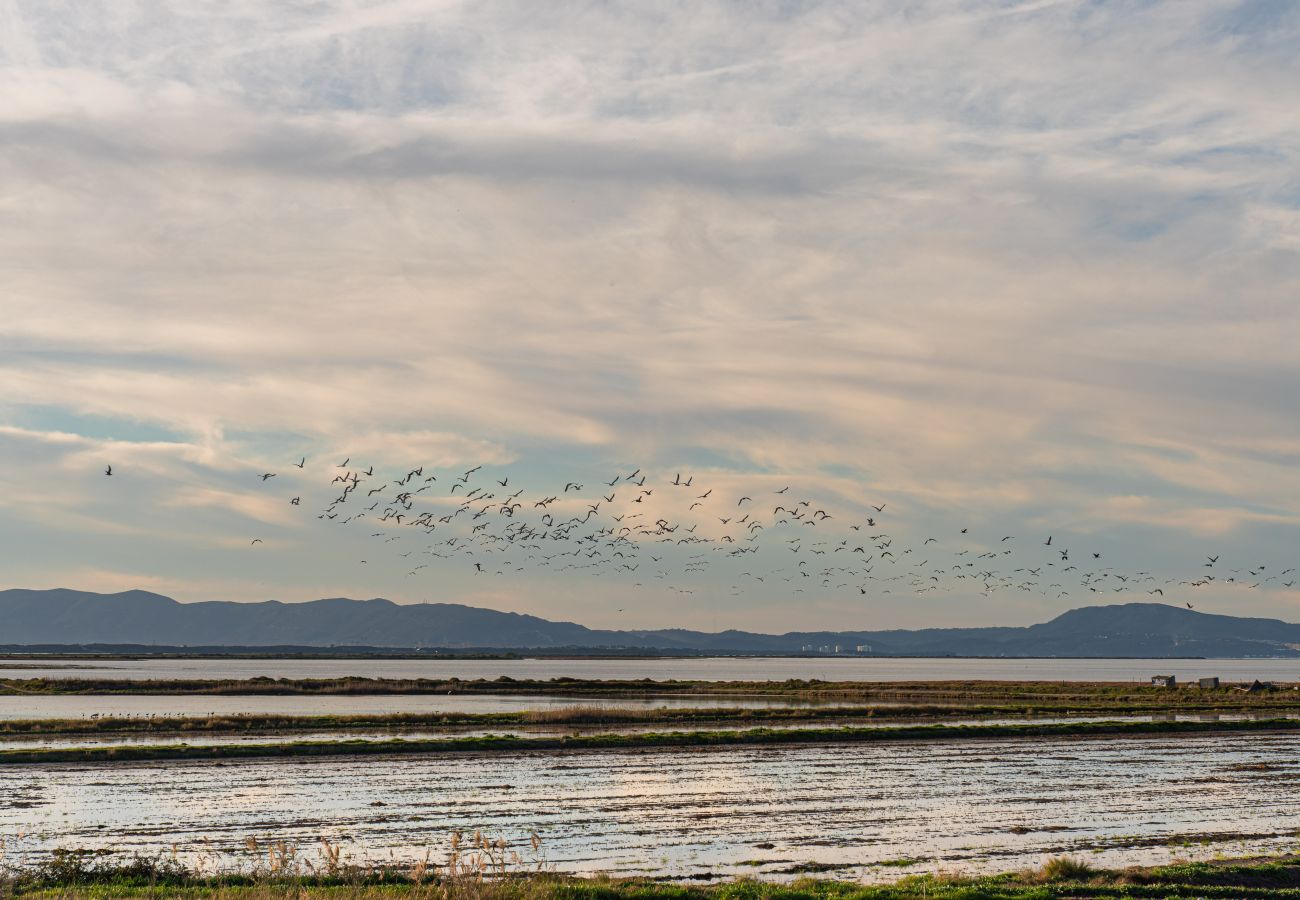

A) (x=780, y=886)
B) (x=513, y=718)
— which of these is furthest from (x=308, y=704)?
(x=780, y=886)

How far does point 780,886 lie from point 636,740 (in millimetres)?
34600

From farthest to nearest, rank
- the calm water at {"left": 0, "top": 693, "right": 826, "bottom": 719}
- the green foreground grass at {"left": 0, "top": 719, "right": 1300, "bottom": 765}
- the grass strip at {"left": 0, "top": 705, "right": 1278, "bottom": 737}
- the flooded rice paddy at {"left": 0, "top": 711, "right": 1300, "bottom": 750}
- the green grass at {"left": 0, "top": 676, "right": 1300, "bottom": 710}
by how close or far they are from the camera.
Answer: the green grass at {"left": 0, "top": 676, "right": 1300, "bottom": 710}, the calm water at {"left": 0, "top": 693, "right": 826, "bottom": 719}, the grass strip at {"left": 0, "top": 705, "right": 1278, "bottom": 737}, the flooded rice paddy at {"left": 0, "top": 711, "right": 1300, "bottom": 750}, the green foreground grass at {"left": 0, "top": 719, "right": 1300, "bottom": 765}

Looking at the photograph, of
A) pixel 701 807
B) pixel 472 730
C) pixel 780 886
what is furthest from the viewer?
pixel 472 730

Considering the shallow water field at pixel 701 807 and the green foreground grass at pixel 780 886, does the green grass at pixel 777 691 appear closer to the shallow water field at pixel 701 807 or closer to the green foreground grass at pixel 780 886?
the shallow water field at pixel 701 807

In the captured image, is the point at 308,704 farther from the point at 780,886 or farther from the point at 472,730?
the point at 780,886

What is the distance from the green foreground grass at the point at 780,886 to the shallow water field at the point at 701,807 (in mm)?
2334

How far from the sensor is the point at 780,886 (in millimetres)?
19734

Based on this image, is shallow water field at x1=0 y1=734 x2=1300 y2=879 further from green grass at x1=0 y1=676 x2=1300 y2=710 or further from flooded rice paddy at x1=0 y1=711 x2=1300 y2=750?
green grass at x1=0 y1=676 x2=1300 y2=710

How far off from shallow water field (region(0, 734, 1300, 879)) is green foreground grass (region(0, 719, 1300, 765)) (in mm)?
2165

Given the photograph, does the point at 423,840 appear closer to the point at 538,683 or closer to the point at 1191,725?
the point at 1191,725

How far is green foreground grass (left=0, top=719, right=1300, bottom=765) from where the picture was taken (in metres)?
46.3

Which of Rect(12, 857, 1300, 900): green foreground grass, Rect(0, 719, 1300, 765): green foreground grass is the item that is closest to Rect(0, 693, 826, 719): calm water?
Rect(0, 719, 1300, 765): green foreground grass

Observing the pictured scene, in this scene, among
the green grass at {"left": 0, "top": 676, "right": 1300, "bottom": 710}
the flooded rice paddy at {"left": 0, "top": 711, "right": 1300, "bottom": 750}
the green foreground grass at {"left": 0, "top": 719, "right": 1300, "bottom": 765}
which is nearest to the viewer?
the green foreground grass at {"left": 0, "top": 719, "right": 1300, "bottom": 765}

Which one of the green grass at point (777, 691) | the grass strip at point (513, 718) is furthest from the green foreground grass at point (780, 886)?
the green grass at point (777, 691)
